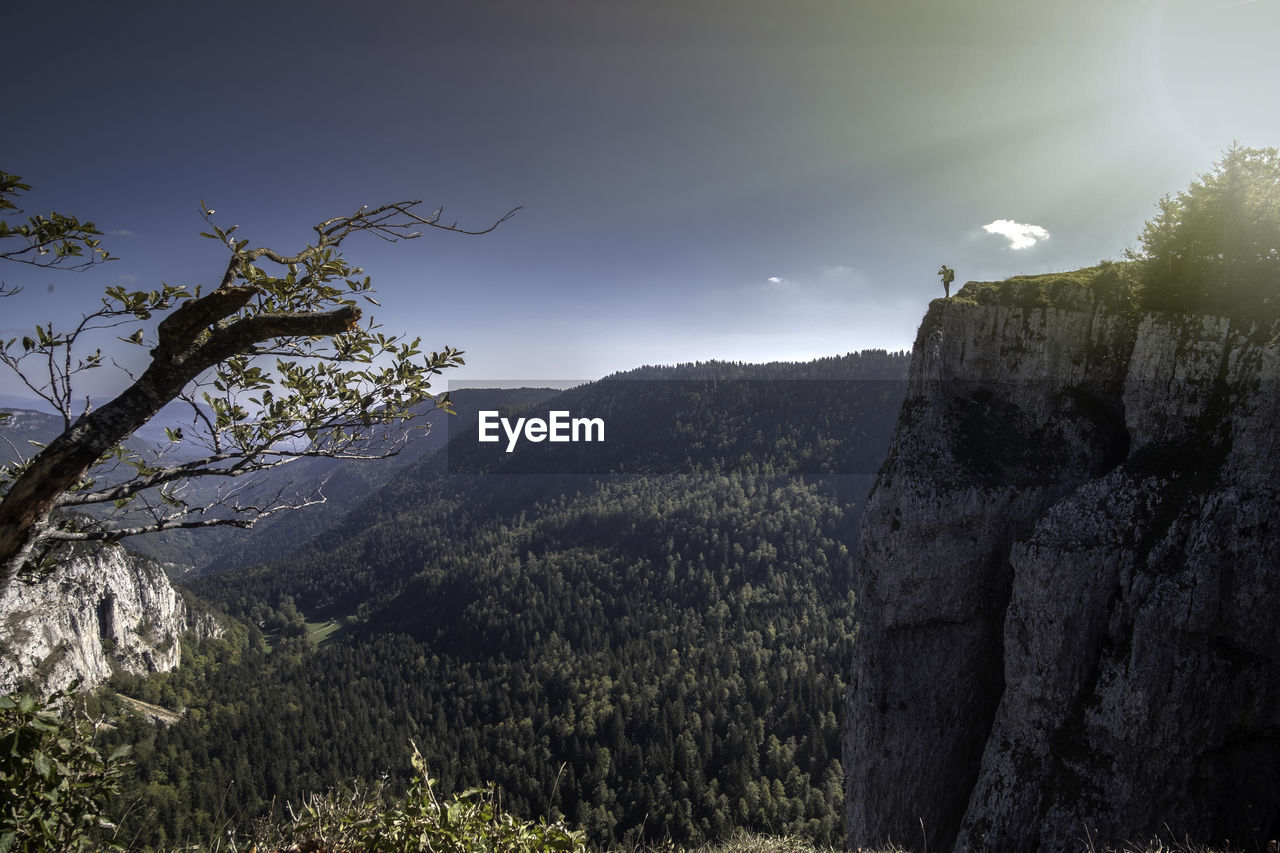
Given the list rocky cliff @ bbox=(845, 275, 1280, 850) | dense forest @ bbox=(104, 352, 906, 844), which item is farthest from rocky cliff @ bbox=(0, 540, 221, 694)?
rocky cliff @ bbox=(845, 275, 1280, 850)

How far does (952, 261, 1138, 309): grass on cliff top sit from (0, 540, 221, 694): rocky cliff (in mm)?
162112

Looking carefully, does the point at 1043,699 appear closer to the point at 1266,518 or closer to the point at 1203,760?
the point at 1203,760

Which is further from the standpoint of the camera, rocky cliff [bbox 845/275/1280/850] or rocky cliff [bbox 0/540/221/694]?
rocky cliff [bbox 0/540/221/694]

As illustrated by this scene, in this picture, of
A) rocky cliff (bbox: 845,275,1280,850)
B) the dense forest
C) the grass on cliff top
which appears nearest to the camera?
rocky cliff (bbox: 845,275,1280,850)

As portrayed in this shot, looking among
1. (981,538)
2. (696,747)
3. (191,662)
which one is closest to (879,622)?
(981,538)

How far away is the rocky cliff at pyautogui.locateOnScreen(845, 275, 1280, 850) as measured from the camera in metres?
13.8

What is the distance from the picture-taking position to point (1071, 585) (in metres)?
15.5

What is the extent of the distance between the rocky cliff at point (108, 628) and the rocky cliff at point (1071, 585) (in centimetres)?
15603

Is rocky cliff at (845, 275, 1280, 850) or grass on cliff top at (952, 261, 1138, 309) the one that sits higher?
grass on cliff top at (952, 261, 1138, 309)

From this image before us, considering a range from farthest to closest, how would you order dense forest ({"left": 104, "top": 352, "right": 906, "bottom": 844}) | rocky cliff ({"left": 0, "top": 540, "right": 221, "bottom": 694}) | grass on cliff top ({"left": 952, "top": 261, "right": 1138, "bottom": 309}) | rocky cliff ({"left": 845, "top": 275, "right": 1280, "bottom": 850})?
rocky cliff ({"left": 0, "top": 540, "right": 221, "bottom": 694}), dense forest ({"left": 104, "top": 352, "right": 906, "bottom": 844}), grass on cliff top ({"left": 952, "top": 261, "right": 1138, "bottom": 309}), rocky cliff ({"left": 845, "top": 275, "right": 1280, "bottom": 850})

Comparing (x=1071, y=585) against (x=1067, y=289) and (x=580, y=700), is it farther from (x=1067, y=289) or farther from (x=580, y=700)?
(x=580, y=700)

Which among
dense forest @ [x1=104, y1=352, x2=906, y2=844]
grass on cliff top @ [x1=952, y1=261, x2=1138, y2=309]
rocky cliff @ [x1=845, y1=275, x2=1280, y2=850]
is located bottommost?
dense forest @ [x1=104, y1=352, x2=906, y2=844]

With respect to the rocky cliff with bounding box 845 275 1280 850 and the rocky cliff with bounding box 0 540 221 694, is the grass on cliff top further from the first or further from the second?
the rocky cliff with bounding box 0 540 221 694

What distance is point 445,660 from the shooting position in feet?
531
